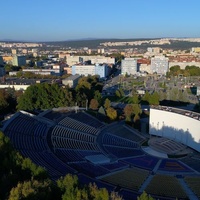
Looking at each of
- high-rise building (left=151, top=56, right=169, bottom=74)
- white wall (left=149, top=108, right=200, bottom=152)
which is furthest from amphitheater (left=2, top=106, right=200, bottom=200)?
high-rise building (left=151, top=56, right=169, bottom=74)

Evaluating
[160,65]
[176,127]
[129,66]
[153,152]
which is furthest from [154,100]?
[160,65]

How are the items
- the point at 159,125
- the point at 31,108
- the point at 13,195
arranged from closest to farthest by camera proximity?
the point at 13,195, the point at 159,125, the point at 31,108

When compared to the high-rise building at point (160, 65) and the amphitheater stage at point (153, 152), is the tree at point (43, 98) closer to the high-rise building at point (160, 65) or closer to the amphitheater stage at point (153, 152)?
the amphitheater stage at point (153, 152)

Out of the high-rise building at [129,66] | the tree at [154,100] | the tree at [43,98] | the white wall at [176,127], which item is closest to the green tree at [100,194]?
the white wall at [176,127]

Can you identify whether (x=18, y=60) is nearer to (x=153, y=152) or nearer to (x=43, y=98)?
(x=43, y=98)

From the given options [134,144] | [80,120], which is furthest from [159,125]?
[80,120]

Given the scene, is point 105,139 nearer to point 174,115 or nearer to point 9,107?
point 174,115
